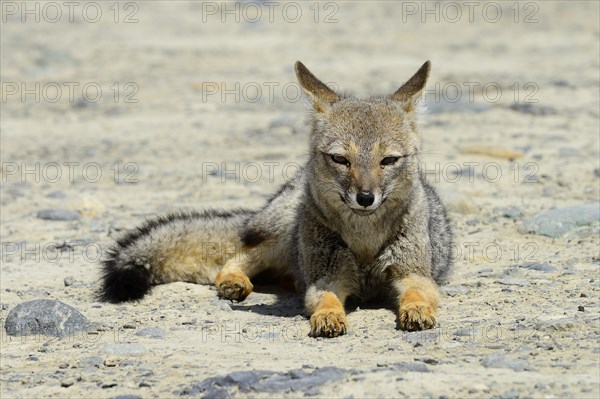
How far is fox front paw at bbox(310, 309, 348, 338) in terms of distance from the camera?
21.1 ft

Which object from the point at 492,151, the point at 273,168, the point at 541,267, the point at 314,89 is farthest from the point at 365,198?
the point at 492,151

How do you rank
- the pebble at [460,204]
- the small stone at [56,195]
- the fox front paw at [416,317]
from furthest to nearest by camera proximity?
the small stone at [56,195], the pebble at [460,204], the fox front paw at [416,317]

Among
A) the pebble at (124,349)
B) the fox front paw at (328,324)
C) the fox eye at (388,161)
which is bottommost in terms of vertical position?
the pebble at (124,349)

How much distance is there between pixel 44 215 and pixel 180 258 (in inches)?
103

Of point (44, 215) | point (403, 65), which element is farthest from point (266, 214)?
point (403, 65)

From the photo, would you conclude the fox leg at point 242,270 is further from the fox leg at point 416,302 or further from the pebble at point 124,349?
the pebble at point 124,349

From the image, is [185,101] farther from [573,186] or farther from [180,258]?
[180,258]

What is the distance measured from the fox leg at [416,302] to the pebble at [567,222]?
2198 mm

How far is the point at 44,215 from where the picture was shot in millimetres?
10258

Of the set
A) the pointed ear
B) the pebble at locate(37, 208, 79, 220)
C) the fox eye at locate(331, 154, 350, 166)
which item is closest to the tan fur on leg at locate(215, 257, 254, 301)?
the fox eye at locate(331, 154, 350, 166)

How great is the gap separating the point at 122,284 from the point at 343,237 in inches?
64.0

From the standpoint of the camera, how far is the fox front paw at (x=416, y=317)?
6418 millimetres

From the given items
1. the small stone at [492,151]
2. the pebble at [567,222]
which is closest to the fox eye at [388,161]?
the pebble at [567,222]

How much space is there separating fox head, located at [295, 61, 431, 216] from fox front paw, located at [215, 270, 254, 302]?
3.04 ft
